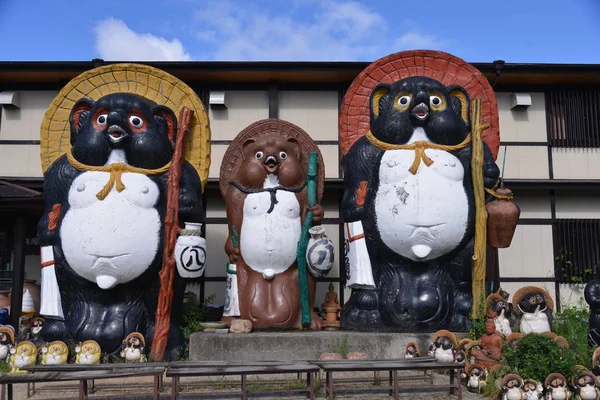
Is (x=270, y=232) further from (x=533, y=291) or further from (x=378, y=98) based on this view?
(x=533, y=291)

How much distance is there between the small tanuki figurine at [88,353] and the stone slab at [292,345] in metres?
1.03

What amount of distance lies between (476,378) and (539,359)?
640 millimetres

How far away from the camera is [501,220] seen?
277 inches

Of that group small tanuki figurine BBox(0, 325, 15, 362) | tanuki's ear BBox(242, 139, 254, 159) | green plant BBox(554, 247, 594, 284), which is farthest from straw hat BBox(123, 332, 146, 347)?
green plant BBox(554, 247, 594, 284)

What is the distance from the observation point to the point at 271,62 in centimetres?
1027

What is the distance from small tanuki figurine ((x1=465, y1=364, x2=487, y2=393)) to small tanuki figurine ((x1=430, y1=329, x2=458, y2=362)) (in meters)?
0.48

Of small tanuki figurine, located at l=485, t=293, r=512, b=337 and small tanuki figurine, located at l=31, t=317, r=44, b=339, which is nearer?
small tanuki figurine, located at l=485, t=293, r=512, b=337

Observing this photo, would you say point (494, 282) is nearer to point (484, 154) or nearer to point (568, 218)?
point (568, 218)

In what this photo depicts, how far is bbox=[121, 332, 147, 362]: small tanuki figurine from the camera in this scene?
20.8 ft

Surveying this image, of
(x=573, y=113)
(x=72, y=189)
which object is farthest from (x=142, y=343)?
(x=573, y=113)

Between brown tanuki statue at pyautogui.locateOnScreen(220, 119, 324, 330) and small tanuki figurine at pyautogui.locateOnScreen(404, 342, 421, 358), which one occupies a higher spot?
brown tanuki statue at pyautogui.locateOnScreen(220, 119, 324, 330)

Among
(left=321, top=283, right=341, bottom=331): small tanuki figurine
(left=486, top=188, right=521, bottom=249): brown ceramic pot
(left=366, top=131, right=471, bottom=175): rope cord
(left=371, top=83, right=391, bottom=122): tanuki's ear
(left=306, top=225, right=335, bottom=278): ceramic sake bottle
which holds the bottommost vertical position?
(left=321, top=283, right=341, bottom=331): small tanuki figurine

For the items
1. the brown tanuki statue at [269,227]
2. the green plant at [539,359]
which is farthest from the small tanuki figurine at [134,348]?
the green plant at [539,359]

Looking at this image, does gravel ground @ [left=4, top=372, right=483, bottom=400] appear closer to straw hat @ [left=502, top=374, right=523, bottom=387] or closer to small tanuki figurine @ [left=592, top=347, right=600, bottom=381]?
straw hat @ [left=502, top=374, right=523, bottom=387]
